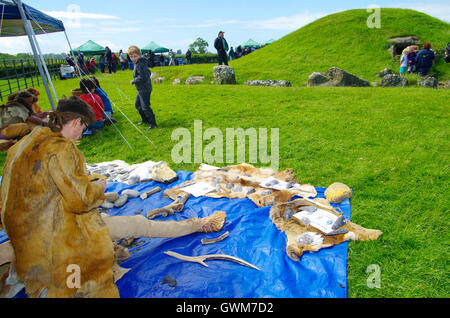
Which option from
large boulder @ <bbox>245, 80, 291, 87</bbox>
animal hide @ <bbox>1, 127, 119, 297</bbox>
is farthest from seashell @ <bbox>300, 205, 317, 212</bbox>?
large boulder @ <bbox>245, 80, 291, 87</bbox>

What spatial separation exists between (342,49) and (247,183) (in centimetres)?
1732

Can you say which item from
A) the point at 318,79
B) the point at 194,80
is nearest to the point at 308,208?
the point at 318,79

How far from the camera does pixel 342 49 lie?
60.1 ft

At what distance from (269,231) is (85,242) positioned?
85.2 inches

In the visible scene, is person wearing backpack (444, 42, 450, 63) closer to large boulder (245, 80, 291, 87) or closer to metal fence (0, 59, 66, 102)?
large boulder (245, 80, 291, 87)

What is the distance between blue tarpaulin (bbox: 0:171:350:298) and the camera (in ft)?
8.91

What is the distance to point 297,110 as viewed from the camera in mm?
9062

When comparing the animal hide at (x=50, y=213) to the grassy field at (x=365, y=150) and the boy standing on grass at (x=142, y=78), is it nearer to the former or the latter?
the grassy field at (x=365, y=150)

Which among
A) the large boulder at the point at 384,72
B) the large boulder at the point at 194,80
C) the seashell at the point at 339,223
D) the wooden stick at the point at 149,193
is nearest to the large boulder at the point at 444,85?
the large boulder at the point at 384,72

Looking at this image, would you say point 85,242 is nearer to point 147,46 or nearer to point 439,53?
point 439,53

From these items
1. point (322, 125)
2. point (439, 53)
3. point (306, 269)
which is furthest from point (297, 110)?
point (439, 53)

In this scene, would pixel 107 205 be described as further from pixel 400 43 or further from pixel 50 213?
pixel 400 43

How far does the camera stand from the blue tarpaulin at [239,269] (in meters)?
2.71

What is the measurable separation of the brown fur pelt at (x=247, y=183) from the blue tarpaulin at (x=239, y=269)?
513 millimetres
